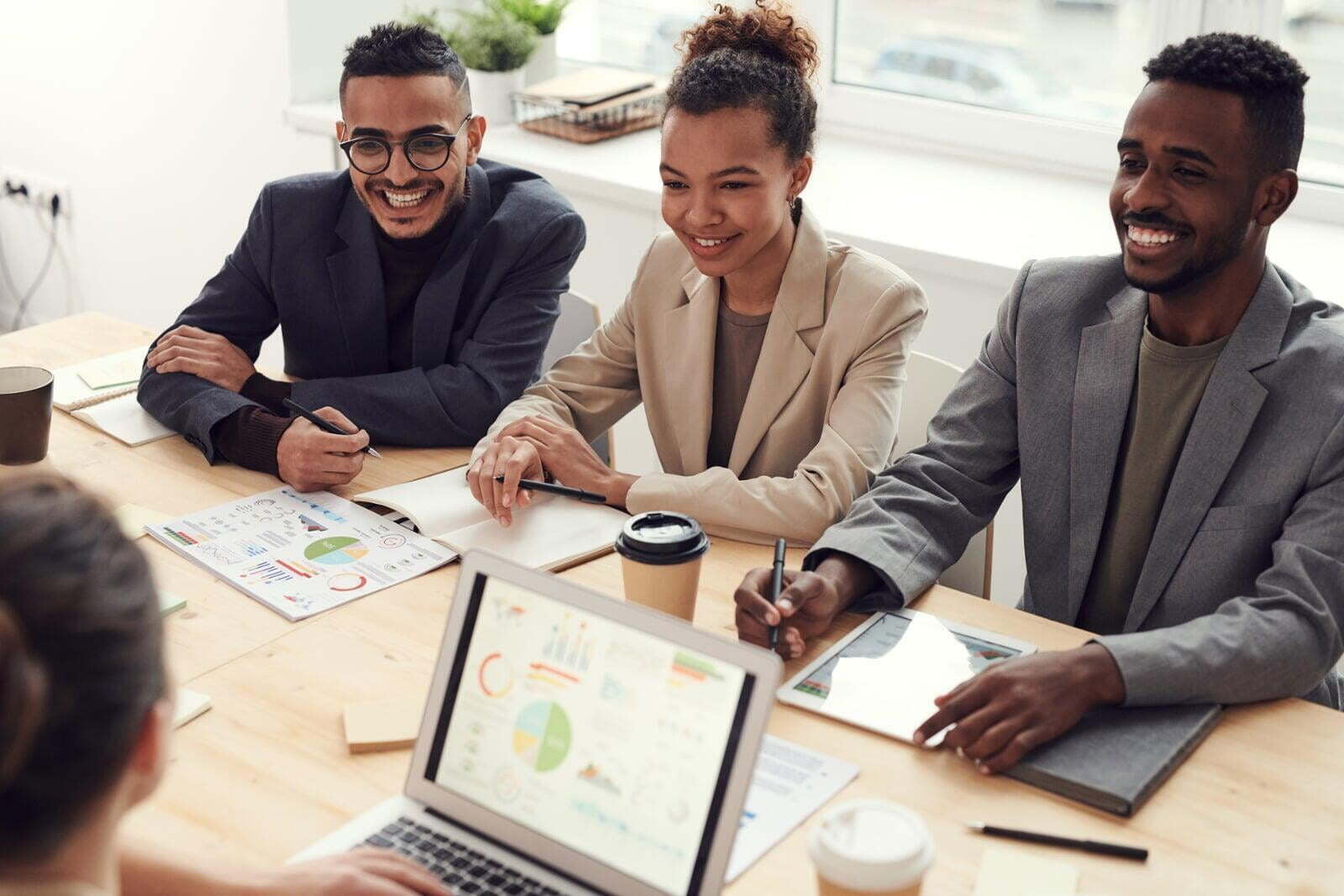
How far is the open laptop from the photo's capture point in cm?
105

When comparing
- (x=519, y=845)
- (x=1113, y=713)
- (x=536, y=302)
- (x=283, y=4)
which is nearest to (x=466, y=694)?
(x=519, y=845)

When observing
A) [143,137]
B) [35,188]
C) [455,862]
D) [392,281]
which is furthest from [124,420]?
[35,188]

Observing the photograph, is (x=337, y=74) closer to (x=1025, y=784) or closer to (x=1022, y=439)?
(x=1022, y=439)

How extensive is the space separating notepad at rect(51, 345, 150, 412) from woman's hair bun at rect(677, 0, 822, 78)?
1034mm

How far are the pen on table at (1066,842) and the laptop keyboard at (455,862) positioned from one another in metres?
0.38

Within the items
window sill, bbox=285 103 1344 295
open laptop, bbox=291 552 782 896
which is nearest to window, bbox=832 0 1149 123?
window sill, bbox=285 103 1344 295

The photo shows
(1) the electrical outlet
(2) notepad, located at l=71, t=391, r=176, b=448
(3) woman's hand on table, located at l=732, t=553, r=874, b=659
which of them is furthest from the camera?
(1) the electrical outlet

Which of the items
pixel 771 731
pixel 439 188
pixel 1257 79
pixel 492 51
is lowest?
pixel 771 731

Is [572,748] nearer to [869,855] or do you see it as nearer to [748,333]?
[869,855]

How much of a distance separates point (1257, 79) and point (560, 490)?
0.96m

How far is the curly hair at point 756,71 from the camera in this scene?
1.91 meters

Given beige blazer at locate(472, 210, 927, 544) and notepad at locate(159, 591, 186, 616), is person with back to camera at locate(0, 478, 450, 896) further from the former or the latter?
beige blazer at locate(472, 210, 927, 544)

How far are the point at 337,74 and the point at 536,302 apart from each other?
175 centimetres

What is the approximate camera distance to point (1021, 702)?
4.42 ft
